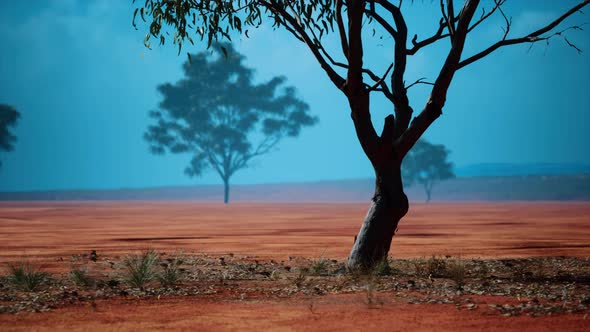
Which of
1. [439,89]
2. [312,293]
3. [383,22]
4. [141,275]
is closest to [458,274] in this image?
[312,293]

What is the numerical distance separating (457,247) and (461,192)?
3129 inches

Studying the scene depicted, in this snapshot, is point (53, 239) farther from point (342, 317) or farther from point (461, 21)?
point (342, 317)

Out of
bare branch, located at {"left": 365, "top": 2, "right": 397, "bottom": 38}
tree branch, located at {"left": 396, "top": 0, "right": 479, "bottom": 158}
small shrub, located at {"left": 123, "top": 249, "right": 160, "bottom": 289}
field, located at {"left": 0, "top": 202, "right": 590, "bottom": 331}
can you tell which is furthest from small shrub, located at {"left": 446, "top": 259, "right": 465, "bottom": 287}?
bare branch, located at {"left": 365, "top": 2, "right": 397, "bottom": 38}

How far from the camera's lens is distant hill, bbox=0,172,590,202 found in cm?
8669

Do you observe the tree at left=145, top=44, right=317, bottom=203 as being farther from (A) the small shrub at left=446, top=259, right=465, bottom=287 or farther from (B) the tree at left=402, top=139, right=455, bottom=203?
(A) the small shrub at left=446, top=259, right=465, bottom=287

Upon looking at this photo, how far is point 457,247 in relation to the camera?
62.2 feet

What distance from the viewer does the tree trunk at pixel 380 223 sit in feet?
42.1

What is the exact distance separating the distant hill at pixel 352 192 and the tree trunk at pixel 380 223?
7304 centimetres

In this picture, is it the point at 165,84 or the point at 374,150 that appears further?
the point at 165,84

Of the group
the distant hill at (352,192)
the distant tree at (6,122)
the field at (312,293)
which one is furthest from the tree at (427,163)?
the field at (312,293)

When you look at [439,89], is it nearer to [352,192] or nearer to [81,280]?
[81,280]

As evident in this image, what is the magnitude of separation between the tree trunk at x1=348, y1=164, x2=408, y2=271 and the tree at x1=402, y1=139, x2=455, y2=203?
71248mm

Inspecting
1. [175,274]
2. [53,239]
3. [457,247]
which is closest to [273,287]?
[175,274]

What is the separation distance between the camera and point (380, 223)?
12906 millimetres
